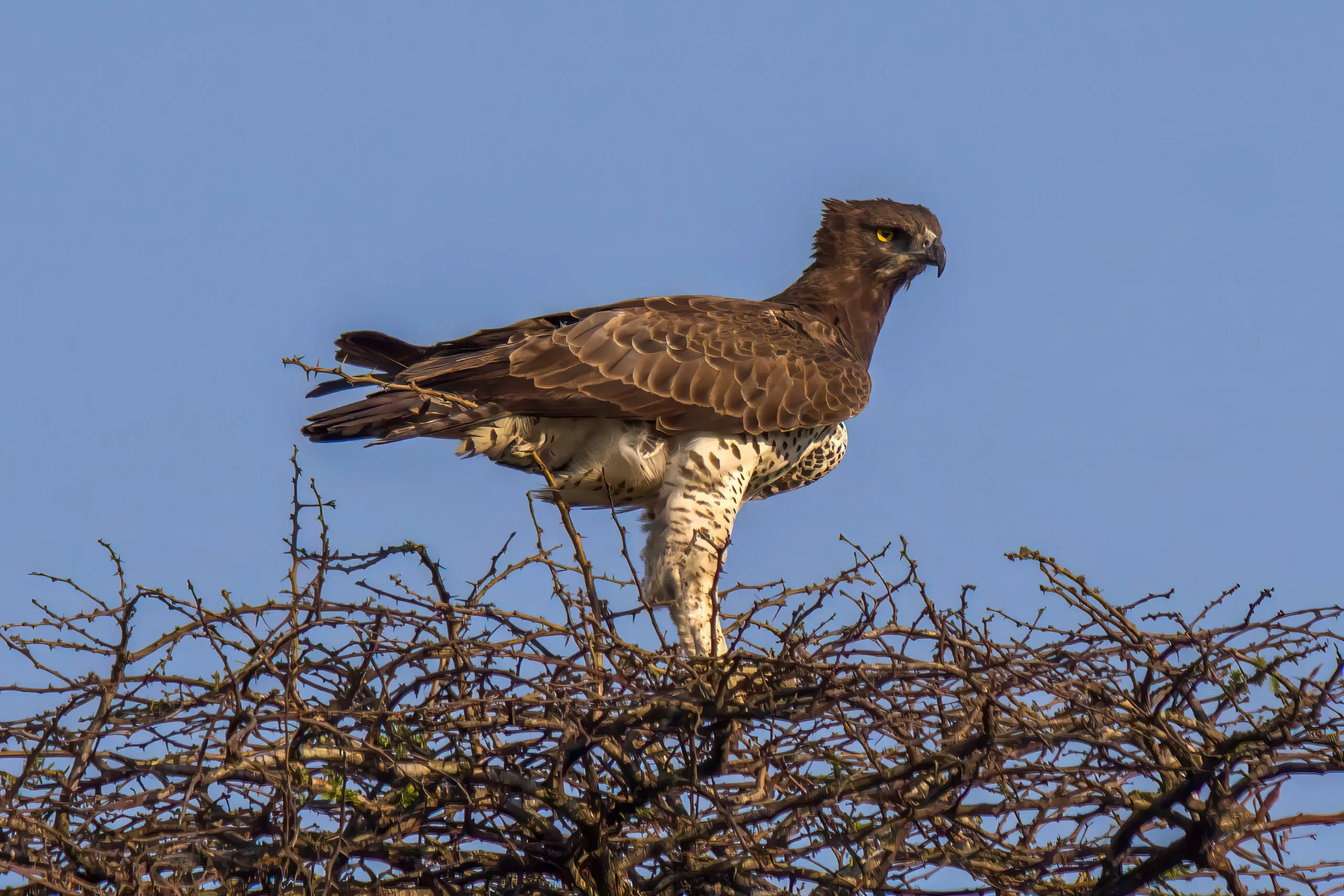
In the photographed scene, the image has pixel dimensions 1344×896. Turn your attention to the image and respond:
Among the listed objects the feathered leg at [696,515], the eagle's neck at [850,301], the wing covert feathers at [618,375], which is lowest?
the feathered leg at [696,515]

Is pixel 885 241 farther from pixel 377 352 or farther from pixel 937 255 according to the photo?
pixel 377 352

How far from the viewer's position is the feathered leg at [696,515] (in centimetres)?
695

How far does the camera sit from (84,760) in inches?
180

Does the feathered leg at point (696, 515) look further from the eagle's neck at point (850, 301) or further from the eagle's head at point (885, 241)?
the eagle's head at point (885, 241)

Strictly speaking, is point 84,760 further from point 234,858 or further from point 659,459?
point 659,459

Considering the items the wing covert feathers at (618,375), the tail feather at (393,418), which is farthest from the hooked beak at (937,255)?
the tail feather at (393,418)

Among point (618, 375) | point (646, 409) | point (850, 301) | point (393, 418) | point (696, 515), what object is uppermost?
point (850, 301)

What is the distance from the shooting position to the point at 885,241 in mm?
8578

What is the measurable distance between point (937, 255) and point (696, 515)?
8.28 ft

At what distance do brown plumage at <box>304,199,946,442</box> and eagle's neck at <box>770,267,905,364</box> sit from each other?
0.28m

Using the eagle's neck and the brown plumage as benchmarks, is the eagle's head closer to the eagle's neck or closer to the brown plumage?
the eagle's neck

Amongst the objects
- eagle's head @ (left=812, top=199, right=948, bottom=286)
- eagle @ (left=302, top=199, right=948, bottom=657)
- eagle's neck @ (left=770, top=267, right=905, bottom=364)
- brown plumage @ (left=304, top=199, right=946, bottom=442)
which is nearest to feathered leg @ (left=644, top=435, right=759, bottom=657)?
eagle @ (left=302, top=199, right=948, bottom=657)

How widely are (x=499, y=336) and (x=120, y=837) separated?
3.28 metres

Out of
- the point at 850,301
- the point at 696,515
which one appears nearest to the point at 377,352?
the point at 696,515
